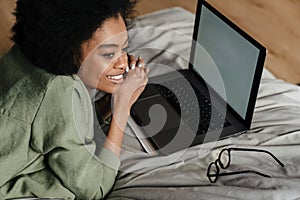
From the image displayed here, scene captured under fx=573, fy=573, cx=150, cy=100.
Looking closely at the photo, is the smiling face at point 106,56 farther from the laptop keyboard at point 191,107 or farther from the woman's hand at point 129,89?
the laptop keyboard at point 191,107

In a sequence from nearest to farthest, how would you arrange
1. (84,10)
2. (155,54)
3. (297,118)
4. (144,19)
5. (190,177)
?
(84,10), (190,177), (297,118), (155,54), (144,19)

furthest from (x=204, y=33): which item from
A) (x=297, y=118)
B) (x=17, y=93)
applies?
(x=17, y=93)

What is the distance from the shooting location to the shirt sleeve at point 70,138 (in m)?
1.10

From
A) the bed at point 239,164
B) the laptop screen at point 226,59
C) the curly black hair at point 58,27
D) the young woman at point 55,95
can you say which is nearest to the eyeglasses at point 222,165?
the bed at point 239,164

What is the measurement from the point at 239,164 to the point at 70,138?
384 millimetres

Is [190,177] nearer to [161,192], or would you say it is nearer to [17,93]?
[161,192]

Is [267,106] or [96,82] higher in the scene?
[96,82]

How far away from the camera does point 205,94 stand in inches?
58.0

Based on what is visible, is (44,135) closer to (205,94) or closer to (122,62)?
(122,62)

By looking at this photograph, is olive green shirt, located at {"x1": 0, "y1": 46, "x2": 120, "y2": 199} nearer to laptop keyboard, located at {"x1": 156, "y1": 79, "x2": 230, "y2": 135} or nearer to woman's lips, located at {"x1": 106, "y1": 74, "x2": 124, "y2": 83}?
woman's lips, located at {"x1": 106, "y1": 74, "x2": 124, "y2": 83}

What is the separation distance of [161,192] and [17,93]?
0.35 metres

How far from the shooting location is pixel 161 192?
3.82 feet

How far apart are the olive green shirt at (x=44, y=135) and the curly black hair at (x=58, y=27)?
0.09 ft

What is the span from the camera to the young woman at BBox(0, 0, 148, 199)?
1.09 m
